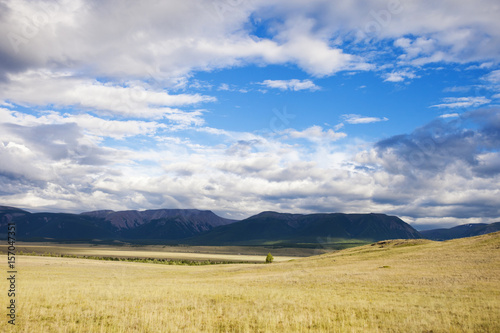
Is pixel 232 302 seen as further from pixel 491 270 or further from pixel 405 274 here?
pixel 491 270

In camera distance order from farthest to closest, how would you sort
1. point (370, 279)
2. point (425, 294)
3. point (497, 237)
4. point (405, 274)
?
point (497, 237) → point (405, 274) → point (370, 279) → point (425, 294)

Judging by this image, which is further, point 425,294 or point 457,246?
point 457,246

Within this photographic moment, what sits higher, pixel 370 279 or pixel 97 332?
pixel 97 332

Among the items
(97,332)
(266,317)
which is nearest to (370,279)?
(266,317)

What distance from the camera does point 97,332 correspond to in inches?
611

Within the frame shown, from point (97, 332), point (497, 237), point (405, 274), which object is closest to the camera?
point (97, 332)

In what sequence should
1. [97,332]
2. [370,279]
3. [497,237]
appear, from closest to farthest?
[97,332] → [370,279] → [497,237]

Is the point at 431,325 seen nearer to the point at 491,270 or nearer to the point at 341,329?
the point at 341,329

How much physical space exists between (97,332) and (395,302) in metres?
19.0

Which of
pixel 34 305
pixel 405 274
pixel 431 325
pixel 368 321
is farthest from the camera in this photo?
pixel 405 274

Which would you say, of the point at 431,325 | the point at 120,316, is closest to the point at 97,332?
the point at 120,316

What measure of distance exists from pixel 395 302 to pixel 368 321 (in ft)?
22.1

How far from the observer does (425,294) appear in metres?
27.6

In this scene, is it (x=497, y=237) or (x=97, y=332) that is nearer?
(x=97, y=332)
